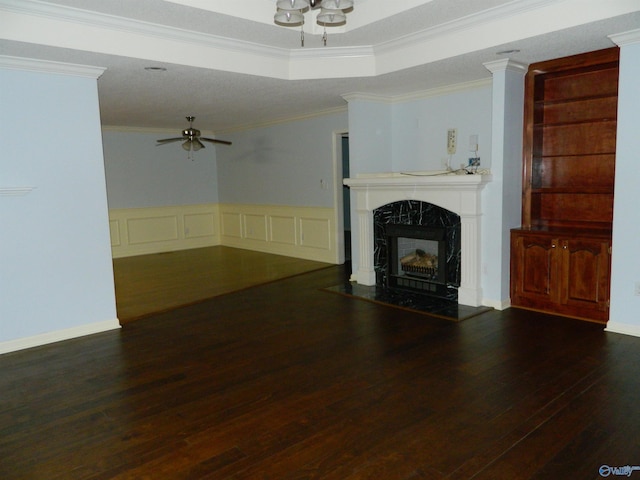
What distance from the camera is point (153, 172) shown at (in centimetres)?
883

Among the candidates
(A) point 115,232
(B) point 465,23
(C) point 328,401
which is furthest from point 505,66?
(A) point 115,232

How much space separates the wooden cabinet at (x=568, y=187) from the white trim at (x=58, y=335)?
3.82m

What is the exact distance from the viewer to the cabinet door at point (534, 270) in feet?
14.5

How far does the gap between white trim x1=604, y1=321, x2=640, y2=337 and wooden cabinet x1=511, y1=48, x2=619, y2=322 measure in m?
0.16

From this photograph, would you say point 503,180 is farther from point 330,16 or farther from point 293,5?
point 293,5

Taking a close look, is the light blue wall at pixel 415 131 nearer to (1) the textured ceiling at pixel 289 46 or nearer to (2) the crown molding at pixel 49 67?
(1) the textured ceiling at pixel 289 46

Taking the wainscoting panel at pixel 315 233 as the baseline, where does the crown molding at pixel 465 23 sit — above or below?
above

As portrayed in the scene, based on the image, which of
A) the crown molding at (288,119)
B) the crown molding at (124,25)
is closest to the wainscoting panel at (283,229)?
the crown molding at (288,119)

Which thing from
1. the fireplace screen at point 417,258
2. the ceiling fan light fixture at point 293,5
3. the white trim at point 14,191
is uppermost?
the ceiling fan light fixture at point 293,5

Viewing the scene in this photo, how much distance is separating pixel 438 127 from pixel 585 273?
7.91ft

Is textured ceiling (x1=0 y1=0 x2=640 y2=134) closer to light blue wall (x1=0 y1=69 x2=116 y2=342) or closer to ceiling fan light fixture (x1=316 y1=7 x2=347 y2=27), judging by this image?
light blue wall (x1=0 y1=69 x2=116 y2=342)

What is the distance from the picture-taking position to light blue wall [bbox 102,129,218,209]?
8.40 m

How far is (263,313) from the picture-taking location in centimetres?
481

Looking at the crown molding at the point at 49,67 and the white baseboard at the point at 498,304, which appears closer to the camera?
the crown molding at the point at 49,67
